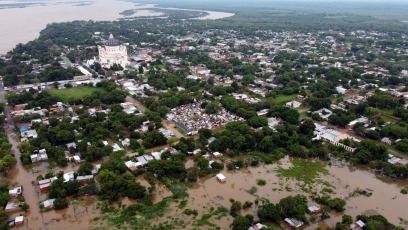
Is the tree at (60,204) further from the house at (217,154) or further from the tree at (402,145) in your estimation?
the tree at (402,145)

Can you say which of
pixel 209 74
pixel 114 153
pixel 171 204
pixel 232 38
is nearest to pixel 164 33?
pixel 232 38

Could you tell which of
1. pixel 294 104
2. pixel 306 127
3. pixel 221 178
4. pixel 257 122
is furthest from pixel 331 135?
pixel 221 178

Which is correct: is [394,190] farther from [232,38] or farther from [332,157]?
[232,38]

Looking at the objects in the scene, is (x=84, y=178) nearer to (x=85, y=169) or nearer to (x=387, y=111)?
(x=85, y=169)

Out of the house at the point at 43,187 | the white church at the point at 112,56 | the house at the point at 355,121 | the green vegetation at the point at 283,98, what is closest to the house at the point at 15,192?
the house at the point at 43,187

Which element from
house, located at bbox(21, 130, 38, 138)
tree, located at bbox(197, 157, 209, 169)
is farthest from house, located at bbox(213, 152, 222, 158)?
house, located at bbox(21, 130, 38, 138)

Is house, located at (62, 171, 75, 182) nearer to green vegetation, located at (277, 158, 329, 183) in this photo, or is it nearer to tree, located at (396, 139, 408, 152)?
green vegetation, located at (277, 158, 329, 183)
